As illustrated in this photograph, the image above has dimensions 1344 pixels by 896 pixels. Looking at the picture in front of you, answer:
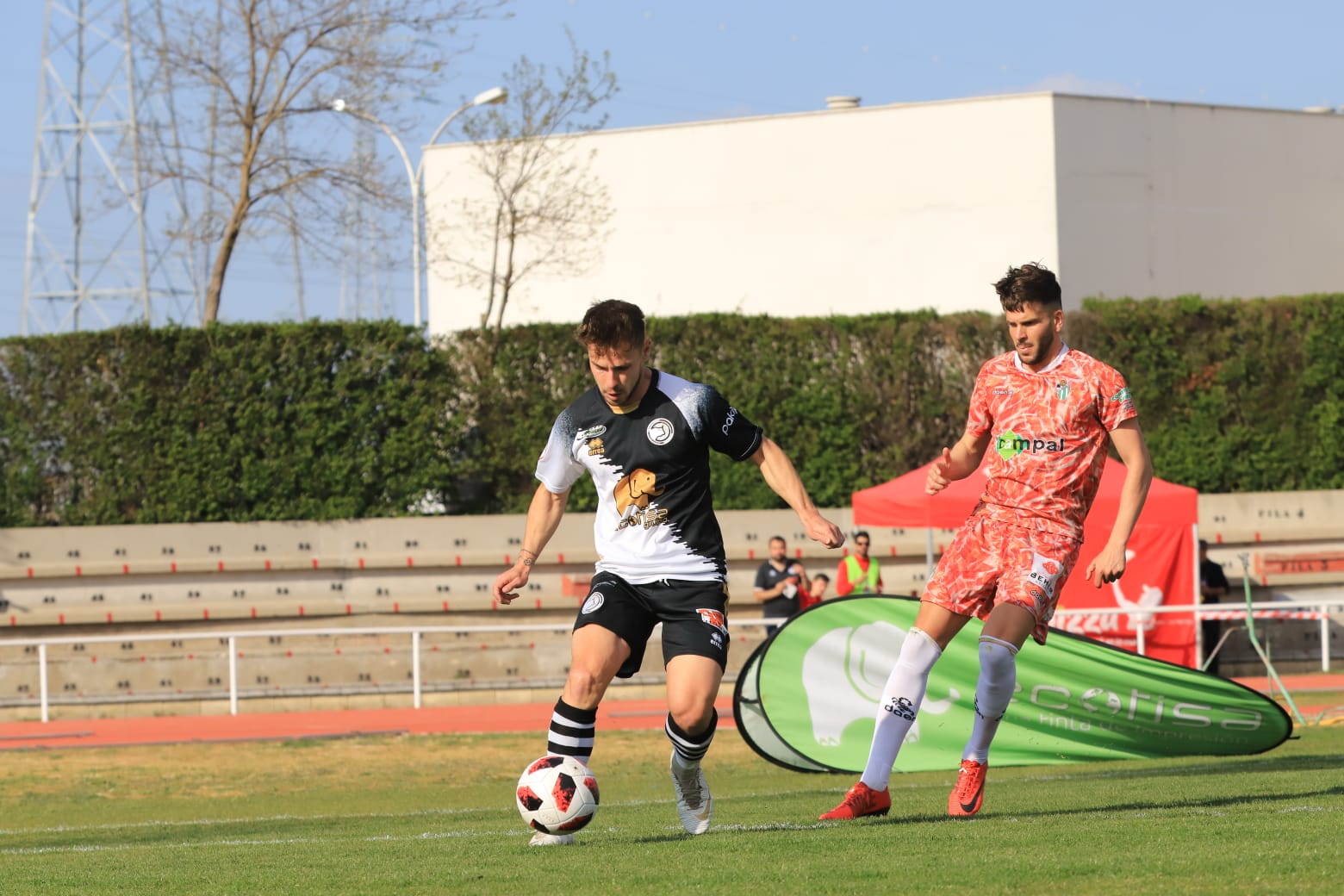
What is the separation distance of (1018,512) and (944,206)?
2820 cm

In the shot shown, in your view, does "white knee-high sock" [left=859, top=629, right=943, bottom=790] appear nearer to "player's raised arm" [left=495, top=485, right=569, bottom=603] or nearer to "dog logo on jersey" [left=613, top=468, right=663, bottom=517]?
"dog logo on jersey" [left=613, top=468, right=663, bottom=517]

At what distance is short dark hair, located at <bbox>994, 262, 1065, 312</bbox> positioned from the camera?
23.2 ft

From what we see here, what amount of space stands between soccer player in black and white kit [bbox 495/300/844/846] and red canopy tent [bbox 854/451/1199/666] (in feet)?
37.3

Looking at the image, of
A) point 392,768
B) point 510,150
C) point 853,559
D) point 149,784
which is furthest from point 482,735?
point 510,150

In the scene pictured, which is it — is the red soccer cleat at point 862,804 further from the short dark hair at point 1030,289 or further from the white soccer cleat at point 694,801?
the short dark hair at point 1030,289

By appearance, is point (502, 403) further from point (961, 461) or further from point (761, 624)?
point (961, 461)

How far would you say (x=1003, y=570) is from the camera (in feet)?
23.2

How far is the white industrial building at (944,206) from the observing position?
33500mm

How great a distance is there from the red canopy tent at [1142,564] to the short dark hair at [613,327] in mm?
11677

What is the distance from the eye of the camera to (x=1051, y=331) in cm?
719

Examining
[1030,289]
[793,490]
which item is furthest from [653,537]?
[1030,289]

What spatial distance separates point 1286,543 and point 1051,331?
690 inches

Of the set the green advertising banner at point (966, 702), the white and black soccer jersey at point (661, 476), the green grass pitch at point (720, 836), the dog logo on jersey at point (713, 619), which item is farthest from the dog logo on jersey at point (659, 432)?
the green advertising banner at point (966, 702)

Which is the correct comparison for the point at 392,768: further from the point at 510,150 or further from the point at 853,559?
the point at 510,150
